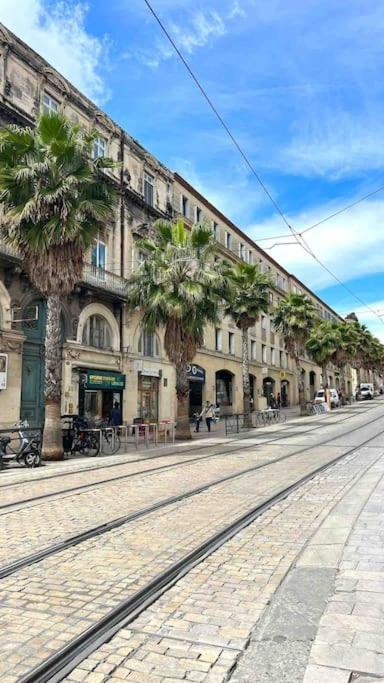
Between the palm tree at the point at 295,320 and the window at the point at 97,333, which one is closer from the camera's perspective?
the window at the point at 97,333

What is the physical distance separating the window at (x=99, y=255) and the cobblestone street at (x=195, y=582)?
1875 centimetres

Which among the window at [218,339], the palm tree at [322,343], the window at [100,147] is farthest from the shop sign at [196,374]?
the palm tree at [322,343]

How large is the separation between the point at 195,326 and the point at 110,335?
22.5ft

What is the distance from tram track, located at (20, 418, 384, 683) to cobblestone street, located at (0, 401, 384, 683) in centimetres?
1

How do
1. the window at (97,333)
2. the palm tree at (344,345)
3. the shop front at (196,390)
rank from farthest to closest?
the palm tree at (344,345), the shop front at (196,390), the window at (97,333)

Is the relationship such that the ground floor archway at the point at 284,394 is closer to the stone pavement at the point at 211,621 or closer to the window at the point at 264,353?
the window at the point at 264,353

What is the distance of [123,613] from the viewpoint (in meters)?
4.47

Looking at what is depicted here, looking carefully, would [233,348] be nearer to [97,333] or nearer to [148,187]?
[148,187]

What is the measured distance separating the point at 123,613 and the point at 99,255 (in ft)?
83.9

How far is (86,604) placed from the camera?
466cm

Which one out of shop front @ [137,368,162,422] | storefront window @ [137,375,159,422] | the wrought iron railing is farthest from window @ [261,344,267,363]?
storefront window @ [137,375,159,422]

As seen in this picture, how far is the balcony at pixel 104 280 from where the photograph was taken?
26656 mm

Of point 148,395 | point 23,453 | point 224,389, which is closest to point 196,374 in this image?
point 148,395

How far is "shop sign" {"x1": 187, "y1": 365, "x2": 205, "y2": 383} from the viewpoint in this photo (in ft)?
121
